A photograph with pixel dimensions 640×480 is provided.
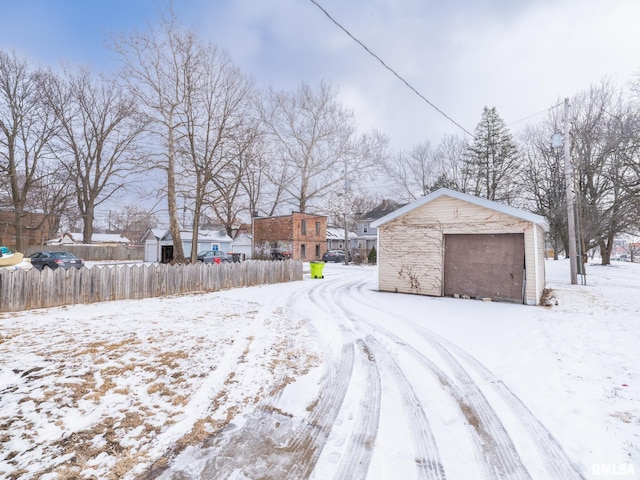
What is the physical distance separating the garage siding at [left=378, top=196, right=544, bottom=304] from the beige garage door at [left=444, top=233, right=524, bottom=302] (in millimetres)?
186

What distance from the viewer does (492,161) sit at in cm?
2809

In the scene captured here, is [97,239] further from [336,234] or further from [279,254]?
[279,254]

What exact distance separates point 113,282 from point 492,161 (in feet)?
99.4

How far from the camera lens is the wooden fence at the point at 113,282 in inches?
274

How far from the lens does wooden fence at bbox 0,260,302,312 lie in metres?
6.95

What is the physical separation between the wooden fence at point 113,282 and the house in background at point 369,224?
28902 mm

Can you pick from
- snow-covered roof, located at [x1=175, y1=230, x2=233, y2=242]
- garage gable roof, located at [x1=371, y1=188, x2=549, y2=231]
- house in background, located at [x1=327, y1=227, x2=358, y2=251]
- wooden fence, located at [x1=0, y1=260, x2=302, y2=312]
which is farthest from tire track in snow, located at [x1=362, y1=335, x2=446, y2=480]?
house in background, located at [x1=327, y1=227, x2=358, y2=251]

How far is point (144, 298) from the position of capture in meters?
8.87

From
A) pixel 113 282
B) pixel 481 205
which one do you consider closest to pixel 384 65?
pixel 481 205

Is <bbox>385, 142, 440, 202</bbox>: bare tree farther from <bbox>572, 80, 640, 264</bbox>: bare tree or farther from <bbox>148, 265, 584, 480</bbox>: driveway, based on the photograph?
<bbox>148, 265, 584, 480</bbox>: driveway

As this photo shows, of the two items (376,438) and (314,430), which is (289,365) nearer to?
(314,430)

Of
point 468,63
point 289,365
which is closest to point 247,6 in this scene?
point 468,63

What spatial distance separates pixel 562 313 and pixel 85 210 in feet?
107

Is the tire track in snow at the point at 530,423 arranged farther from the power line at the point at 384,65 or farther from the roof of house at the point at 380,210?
the roof of house at the point at 380,210
